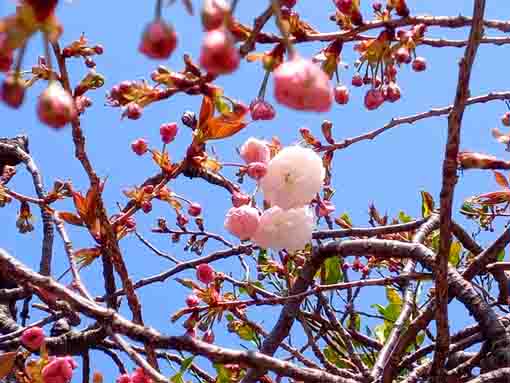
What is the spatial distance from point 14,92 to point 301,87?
0.27 metres

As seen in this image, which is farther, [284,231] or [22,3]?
[284,231]

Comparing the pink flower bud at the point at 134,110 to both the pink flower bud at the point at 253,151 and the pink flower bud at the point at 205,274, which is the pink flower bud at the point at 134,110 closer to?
the pink flower bud at the point at 253,151

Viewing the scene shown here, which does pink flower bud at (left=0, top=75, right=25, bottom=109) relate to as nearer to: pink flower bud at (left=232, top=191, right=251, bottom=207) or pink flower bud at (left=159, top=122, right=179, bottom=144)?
pink flower bud at (left=232, top=191, right=251, bottom=207)

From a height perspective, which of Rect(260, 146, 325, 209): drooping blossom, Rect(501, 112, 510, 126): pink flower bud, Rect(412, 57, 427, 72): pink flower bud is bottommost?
Rect(260, 146, 325, 209): drooping blossom

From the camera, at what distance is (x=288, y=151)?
1.32 m

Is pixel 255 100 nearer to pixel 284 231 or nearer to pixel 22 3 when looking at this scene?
pixel 284 231

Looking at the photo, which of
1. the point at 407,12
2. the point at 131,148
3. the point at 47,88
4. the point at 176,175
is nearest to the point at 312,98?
the point at 47,88

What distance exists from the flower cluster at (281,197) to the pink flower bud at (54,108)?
652 millimetres

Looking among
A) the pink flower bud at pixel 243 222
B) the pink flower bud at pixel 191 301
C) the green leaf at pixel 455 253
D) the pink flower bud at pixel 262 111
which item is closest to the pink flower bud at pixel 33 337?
the pink flower bud at pixel 191 301

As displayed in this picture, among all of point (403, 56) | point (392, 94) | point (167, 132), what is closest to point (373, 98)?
Result: point (392, 94)

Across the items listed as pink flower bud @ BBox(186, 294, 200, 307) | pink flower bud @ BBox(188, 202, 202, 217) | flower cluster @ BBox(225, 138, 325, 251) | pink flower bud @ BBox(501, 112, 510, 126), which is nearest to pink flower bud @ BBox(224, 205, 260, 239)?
flower cluster @ BBox(225, 138, 325, 251)

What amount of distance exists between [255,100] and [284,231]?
0.30 m

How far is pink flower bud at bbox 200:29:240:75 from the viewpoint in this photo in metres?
0.60

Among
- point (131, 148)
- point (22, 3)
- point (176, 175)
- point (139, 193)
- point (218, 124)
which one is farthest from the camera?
point (131, 148)
